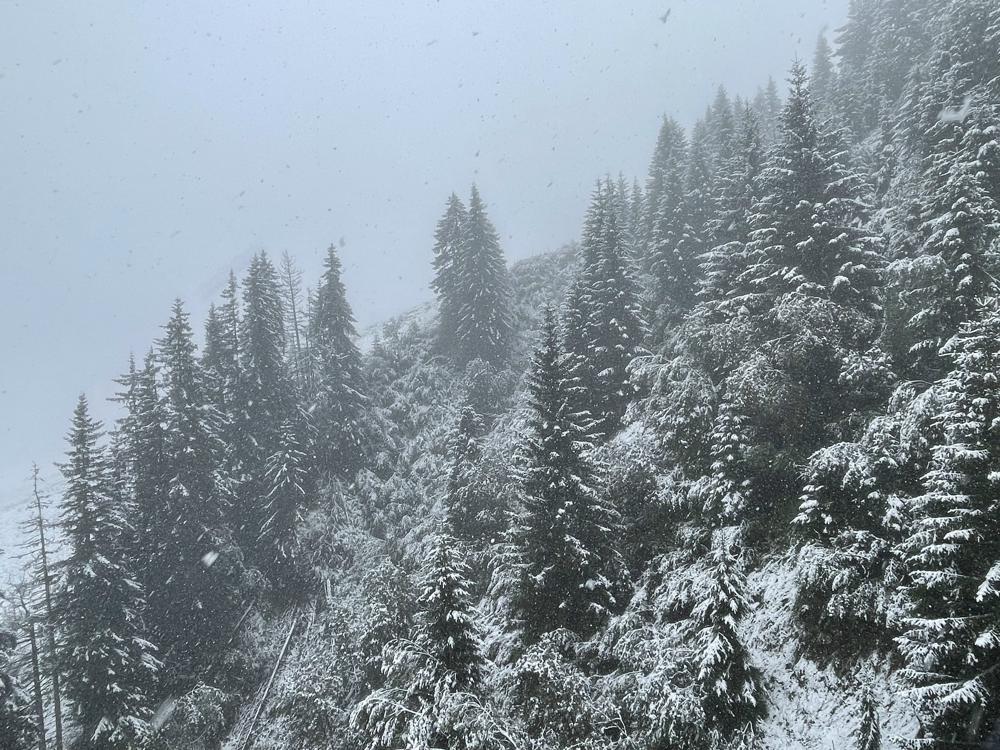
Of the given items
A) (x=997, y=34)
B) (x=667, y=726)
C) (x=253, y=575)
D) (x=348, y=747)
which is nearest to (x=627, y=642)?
(x=667, y=726)

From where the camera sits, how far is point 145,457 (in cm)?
2844

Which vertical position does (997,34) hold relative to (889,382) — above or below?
above

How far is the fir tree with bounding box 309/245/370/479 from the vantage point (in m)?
36.2

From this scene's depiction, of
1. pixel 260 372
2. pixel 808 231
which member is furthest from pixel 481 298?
pixel 808 231

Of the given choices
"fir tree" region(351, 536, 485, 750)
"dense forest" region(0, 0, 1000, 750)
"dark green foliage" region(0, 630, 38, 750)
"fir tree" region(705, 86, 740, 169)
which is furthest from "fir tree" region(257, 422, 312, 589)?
"fir tree" region(705, 86, 740, 169)

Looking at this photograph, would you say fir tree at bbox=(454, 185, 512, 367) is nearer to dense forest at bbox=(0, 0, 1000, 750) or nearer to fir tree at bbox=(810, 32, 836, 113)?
dense forest at bbox=(0, 0, 1000, 750)

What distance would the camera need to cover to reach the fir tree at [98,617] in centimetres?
2105

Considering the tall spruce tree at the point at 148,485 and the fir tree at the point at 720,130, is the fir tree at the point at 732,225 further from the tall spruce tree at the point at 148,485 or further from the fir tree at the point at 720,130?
the tall spruce tree at the point at 148,485

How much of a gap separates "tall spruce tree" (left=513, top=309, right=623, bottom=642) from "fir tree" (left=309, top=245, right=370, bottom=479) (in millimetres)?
22542

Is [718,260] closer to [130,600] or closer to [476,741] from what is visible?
[476,741]

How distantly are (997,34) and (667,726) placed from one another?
30.5 meters

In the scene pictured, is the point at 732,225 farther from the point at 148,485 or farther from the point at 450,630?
the point at 148,485

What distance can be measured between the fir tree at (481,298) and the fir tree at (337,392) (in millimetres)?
9027

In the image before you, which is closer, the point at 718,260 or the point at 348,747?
the point at 348,747
